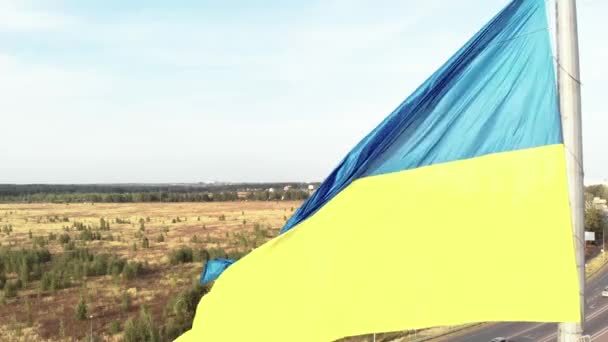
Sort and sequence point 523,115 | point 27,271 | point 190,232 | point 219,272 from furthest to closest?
point 190,232 → point 27,271 → point 219,272 → point 523,115

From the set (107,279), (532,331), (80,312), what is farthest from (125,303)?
(532,331)

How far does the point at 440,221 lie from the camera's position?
380 centimetres

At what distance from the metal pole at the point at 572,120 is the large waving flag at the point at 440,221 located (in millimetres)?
66

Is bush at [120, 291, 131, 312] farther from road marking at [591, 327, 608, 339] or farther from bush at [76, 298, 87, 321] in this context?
road marking at [591, 327, 608, 339]

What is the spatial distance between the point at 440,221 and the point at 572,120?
112 centimetres

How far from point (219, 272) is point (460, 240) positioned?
201 centimetres

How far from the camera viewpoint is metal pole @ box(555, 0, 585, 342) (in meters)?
3.23

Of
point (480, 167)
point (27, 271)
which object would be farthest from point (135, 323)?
point (480, 167)

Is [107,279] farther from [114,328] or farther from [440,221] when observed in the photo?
[440,221]

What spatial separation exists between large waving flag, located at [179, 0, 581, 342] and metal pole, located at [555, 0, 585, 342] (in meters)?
0.07

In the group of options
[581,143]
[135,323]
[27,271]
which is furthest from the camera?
[27,271]

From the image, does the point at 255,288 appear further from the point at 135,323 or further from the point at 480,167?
the point at 135,323

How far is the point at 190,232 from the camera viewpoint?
63.8 metres

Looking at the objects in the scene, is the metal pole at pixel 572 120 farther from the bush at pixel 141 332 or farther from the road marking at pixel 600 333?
the road marking at pixel 600 333
